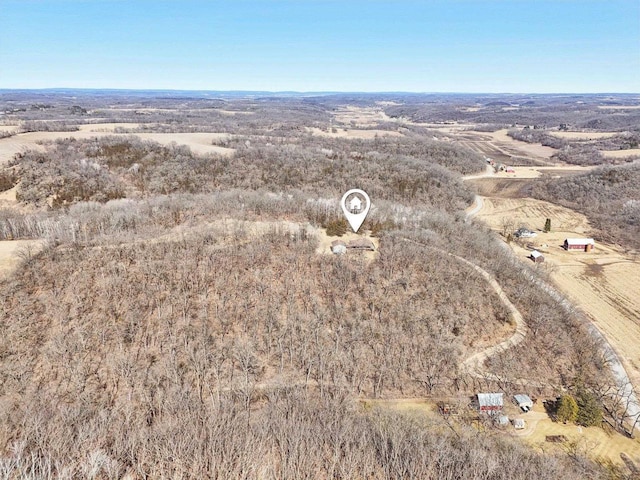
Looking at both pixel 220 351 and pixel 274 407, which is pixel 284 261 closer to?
pixel 220 351

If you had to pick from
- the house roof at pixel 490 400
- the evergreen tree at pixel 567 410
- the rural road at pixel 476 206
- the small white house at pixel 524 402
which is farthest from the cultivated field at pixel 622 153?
the house roof at pixel 490 400

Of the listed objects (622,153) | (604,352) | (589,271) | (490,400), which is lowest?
(604,352)

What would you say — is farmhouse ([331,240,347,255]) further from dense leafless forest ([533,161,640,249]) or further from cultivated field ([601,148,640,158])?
cultivated field ([601,148,640,158])

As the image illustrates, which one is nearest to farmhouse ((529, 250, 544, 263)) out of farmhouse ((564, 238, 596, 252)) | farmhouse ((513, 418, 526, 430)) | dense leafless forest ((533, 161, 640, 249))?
farmhouse ((564, 238, 596, 252))

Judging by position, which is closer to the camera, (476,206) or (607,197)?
(476,206)

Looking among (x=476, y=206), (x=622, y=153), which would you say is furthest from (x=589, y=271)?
(x=622, y=153)

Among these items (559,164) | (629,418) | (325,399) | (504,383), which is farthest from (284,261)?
(559,164)

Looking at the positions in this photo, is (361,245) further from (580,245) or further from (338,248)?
(580,245)
